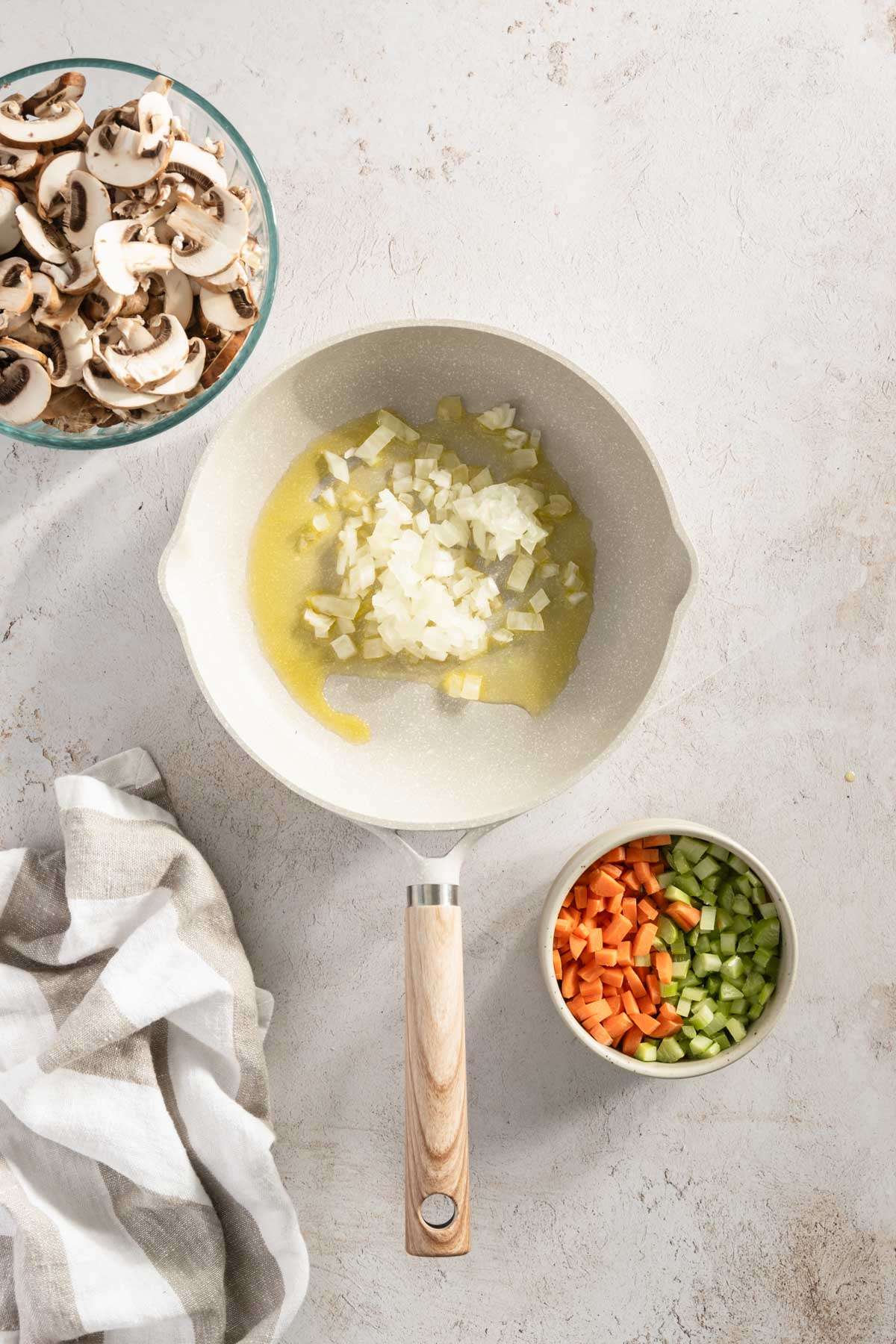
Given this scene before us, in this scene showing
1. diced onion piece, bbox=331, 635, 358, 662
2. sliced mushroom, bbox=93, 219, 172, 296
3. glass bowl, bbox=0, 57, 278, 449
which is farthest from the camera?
diced onion piece, bbox=331, 635, 358, 662

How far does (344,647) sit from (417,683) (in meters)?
0.10

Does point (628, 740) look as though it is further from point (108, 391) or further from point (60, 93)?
point (60, 93)

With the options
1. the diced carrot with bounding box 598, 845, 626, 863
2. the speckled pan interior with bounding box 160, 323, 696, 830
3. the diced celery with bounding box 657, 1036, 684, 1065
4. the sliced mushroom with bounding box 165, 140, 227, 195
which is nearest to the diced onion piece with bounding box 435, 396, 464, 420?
Result: the speckled pan interior with bounding box 160, 323, 696, 830

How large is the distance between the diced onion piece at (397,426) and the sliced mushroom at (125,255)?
31 cm

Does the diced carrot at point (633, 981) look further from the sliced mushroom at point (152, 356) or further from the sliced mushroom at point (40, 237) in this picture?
the sliced mushroom at point (40, 237)

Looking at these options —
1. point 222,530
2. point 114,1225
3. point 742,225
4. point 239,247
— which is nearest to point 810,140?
point 742,225

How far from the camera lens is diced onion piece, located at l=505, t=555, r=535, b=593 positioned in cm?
132

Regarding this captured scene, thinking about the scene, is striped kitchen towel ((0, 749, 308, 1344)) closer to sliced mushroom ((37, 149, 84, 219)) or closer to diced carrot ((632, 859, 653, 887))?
diced carrot ((632, 859, 653, 887))

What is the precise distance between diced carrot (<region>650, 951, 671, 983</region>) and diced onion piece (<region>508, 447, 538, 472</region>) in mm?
618

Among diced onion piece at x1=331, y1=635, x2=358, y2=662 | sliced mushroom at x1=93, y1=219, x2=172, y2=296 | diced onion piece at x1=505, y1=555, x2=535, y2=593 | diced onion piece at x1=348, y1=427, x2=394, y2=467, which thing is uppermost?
sliced mushroom at x1=93, y1=219, x2=172, y2=296

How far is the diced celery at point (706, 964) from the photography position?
1269 mm

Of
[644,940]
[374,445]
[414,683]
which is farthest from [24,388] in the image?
[644,940]

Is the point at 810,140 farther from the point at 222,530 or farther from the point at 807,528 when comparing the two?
the point at 222,530

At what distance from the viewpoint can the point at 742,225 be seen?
4.52 ft
